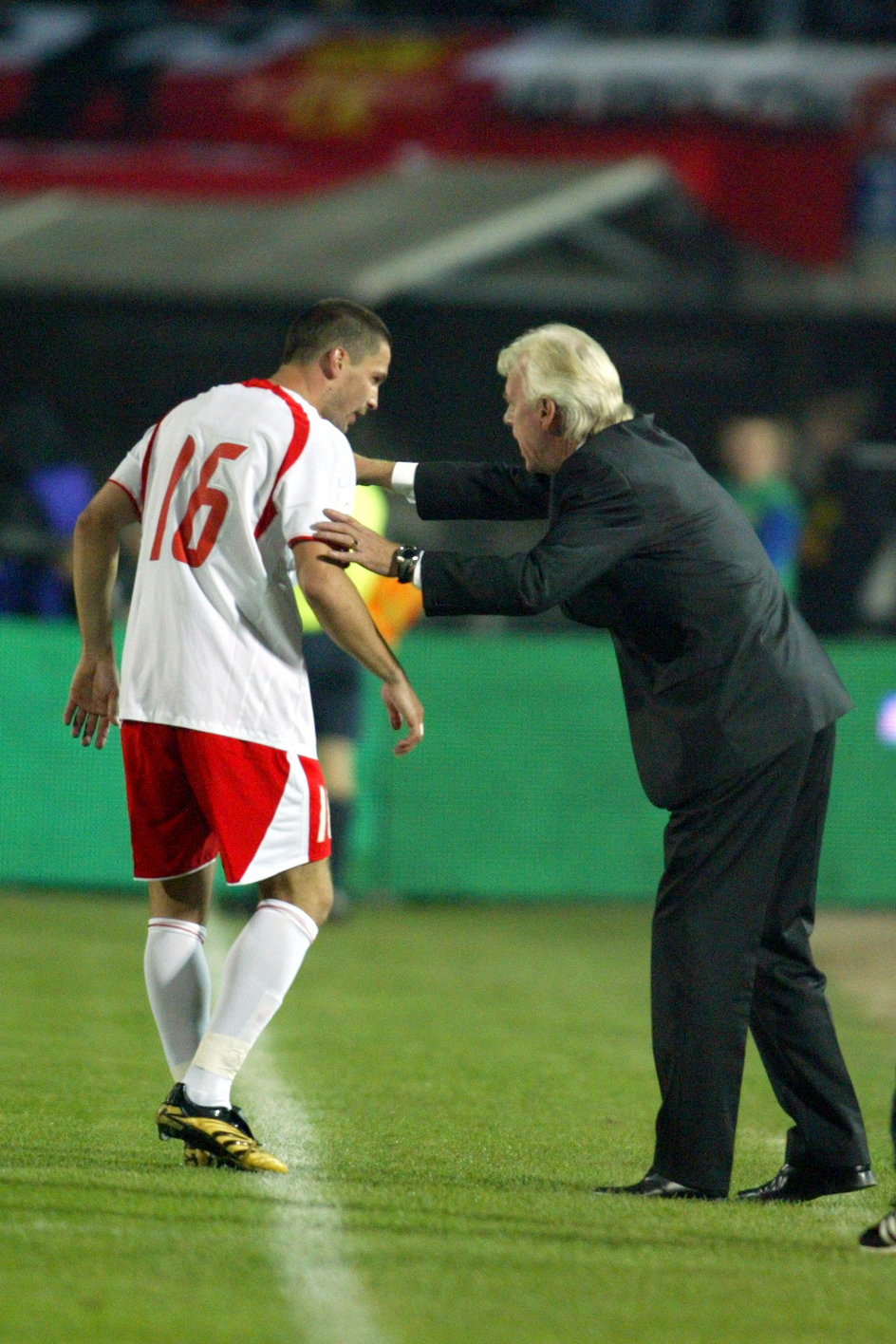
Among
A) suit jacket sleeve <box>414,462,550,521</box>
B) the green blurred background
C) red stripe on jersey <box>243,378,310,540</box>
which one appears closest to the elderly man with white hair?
red stripe on jersey <box>243,378,310,540</box>

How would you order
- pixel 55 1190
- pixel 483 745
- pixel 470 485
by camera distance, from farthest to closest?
pixel 483 745 < pixel 470 485 < pixel 55 1190

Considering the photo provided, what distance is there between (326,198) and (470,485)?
486 inches

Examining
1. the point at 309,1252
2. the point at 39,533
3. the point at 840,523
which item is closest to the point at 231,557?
the point at 309,1252

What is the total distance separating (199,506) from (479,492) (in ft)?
2.71

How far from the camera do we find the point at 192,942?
4.72 metres

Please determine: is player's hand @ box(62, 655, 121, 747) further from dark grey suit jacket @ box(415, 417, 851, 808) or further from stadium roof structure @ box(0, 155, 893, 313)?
stadium roof structure @ box(0, 155, 893, 313)

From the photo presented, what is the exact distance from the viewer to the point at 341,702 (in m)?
9.95

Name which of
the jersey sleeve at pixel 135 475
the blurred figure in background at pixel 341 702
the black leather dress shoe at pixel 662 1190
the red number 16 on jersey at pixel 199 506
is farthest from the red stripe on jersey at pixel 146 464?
the blurred figure in background at pixel 341 702

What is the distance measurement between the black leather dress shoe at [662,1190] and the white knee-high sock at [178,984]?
39.0 inches

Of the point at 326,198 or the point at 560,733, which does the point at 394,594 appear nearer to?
the point at 560,733

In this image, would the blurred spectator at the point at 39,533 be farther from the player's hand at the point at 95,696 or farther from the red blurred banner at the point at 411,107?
the player's hand at the point at 95,696

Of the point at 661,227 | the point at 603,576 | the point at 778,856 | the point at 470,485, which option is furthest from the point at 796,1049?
the point at 661,227

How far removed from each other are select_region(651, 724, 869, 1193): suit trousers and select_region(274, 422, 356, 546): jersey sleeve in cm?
103

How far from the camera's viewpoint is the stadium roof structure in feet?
47.6
